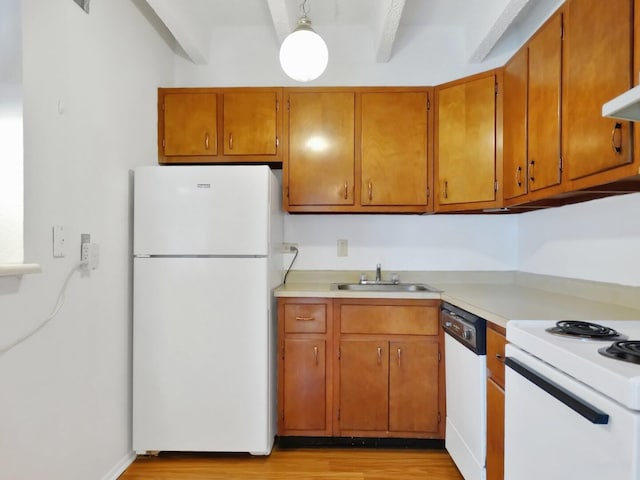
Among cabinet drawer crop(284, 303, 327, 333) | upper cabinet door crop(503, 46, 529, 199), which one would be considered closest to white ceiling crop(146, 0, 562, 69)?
upper cabinet door crop(503, 46, 529, 199)

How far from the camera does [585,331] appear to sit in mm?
1187

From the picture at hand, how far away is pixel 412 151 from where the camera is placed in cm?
249

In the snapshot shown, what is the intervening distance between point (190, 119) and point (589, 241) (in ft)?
7.96

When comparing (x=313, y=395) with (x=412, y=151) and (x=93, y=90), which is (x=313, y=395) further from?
(x=93, y=90)

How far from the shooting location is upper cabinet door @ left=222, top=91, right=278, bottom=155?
250 cm

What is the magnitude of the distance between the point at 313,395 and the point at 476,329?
1.05m

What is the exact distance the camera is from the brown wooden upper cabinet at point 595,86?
1.26 metres

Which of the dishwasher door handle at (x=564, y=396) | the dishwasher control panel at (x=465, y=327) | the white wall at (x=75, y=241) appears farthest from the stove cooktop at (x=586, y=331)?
the white wall at (x=75, y=241)

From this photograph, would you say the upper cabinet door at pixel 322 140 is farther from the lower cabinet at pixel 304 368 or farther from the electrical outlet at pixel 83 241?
the electrical outlet at pixel 83 241

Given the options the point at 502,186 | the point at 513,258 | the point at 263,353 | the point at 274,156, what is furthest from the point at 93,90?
the point at 513,258

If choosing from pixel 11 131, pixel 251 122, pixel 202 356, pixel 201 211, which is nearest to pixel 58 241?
pixel 11 131

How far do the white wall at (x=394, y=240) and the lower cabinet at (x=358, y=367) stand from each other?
580mm

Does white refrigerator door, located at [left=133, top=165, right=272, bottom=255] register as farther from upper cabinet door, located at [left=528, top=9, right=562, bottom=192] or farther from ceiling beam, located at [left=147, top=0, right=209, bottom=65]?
upper cabinet door, located at [left=528, top=9, right=562, bottom=192]

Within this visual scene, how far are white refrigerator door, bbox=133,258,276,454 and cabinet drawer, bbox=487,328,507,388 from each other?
112 cm
